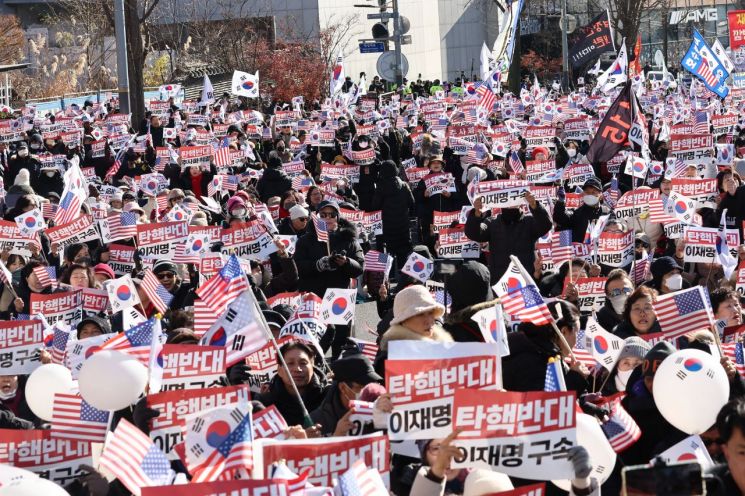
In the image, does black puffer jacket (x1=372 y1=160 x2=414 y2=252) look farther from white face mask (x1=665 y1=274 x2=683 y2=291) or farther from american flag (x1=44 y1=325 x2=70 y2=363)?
american flag (x1=44 y1=325 x2=70 y2=363)

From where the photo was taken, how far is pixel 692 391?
588 cm

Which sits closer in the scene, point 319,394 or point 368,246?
point 319,394

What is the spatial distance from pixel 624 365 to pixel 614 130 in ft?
31.8

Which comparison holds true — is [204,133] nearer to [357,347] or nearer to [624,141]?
[624,141]

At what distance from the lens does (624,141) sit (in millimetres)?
16984

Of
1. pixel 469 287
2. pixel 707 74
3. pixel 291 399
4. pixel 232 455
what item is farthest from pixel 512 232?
pixel 707 74

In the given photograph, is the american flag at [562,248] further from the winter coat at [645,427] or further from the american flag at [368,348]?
the winter coat at [645,427]

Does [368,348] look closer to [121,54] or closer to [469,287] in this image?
[469,287]

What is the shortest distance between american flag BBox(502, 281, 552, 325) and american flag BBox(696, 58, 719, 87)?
20.3 metres

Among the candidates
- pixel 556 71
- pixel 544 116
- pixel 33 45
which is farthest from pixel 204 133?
pixel 556 71

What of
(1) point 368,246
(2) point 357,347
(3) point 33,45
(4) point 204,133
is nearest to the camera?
(2) point 357,347

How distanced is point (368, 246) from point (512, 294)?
7810 mm

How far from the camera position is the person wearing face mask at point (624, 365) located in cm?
757

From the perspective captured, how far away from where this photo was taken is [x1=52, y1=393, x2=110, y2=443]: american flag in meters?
6.52
